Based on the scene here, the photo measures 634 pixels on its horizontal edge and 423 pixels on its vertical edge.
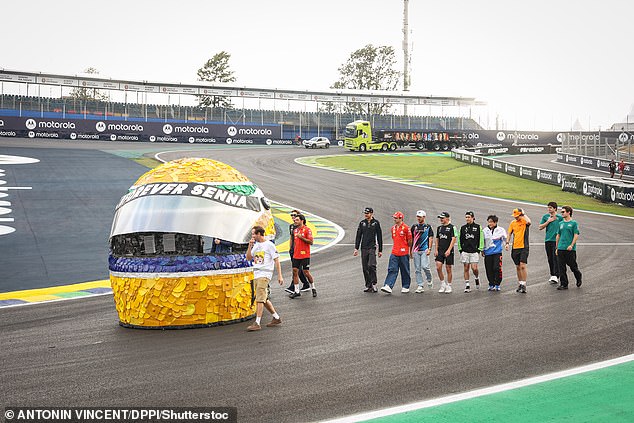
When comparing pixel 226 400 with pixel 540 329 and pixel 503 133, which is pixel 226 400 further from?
pixel 503 133

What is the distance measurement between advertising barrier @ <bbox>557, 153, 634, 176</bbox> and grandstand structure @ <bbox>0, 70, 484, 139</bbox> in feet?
103

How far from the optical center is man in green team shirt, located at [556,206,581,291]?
15.5 meters

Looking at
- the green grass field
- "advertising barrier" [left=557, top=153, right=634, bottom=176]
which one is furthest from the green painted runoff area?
"advertising barrier" [left=557, top=153, right=634, bottom=176]

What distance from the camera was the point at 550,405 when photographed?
25.6ft

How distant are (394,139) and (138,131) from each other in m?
26.6

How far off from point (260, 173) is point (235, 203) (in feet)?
110

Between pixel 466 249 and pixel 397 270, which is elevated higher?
pixel 466 249

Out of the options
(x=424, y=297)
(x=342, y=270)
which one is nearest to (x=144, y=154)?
(x=342, y=270)

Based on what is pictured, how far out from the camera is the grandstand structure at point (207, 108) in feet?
246

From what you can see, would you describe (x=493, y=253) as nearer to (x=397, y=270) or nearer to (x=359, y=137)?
(x=397, y=270)

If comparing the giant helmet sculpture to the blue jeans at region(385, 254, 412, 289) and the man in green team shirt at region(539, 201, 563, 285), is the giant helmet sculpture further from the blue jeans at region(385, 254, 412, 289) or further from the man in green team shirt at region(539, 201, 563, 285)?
the man in green team shirt at region(539, 201, 563, 285)

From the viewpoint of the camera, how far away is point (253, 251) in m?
11.9

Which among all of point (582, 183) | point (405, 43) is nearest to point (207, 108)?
point (405, 43)

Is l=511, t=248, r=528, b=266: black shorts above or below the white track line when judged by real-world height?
above
